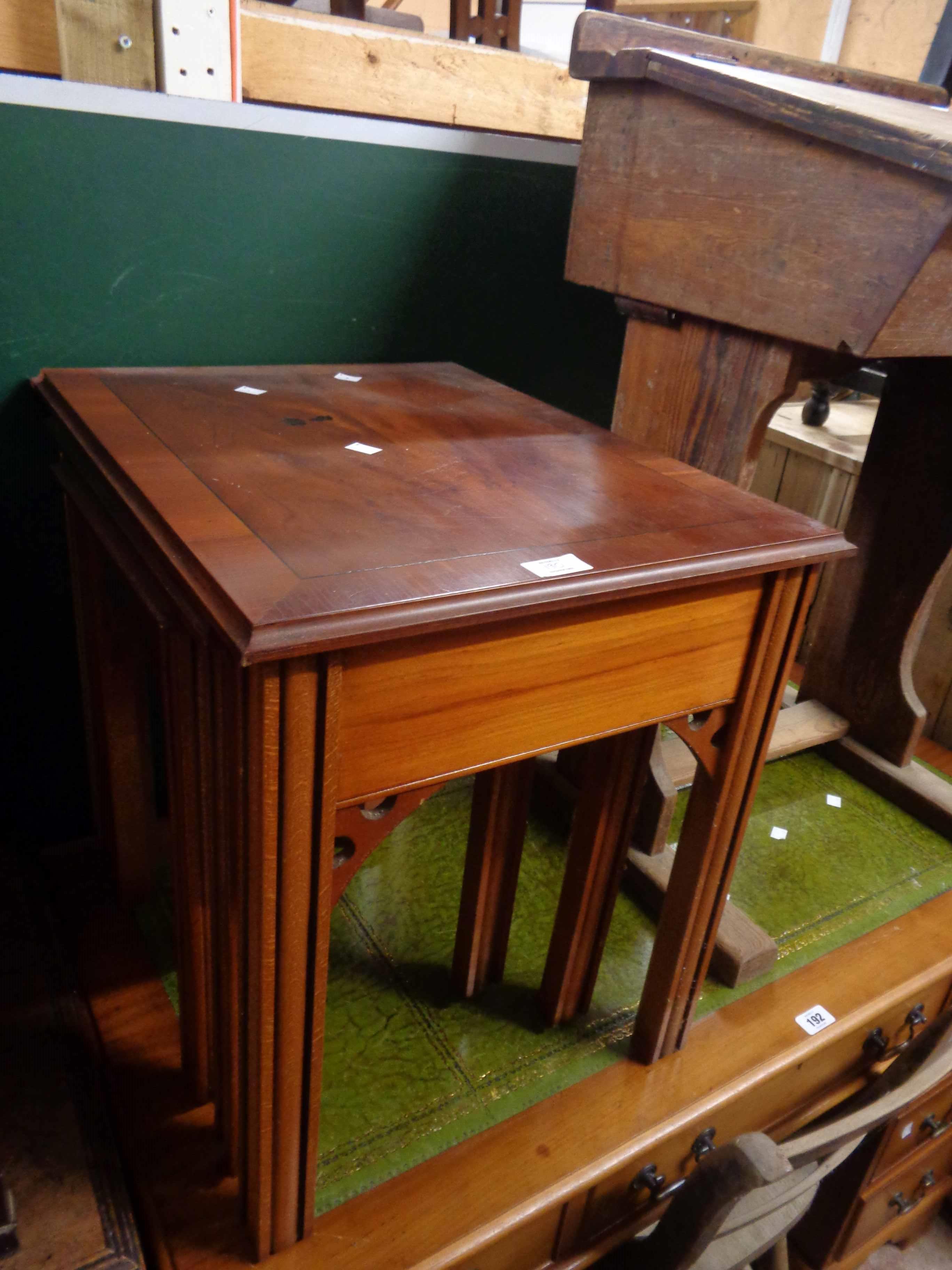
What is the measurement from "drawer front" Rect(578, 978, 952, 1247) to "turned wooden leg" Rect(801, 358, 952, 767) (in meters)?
0.54

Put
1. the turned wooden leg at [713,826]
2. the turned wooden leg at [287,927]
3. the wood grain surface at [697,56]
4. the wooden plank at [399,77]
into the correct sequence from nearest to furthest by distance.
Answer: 1. the turned wooden leg at [287,927]
2. the turned wooden leg at [713,826]
3. the wood grain surface at [697,56]
4. the wooden plank at [399,77]

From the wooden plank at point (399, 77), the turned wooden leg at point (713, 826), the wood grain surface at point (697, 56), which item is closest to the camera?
the turned wooden leg at point (713, 826)

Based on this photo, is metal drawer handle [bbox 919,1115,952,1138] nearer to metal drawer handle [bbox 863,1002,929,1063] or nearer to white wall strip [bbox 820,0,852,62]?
metal drawer handle [bbox 863,1002,929,1063]

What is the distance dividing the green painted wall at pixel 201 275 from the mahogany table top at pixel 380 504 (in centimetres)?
15

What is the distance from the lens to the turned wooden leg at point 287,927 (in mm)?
598

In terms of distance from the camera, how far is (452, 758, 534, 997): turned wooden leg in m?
1.04

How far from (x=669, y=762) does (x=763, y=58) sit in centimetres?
106

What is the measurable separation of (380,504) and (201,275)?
0.62 m

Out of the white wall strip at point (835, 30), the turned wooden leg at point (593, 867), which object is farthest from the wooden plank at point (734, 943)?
the white wall strip at point (835, 30)

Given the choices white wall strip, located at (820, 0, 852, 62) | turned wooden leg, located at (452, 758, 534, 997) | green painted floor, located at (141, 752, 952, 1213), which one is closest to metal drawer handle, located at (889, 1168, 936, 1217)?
green painted floor, located at (141, 752, 952, 1213)

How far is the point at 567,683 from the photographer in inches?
29.1

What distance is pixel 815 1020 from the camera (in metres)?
1.19

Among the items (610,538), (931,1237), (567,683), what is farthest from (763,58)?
(931,1237)

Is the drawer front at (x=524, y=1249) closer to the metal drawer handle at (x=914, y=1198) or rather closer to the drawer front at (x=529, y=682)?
the drawer front at (x=529, y=682)
